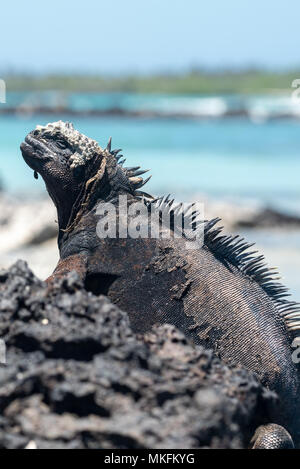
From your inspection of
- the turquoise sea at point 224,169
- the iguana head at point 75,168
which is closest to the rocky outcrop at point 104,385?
the iguana head at point 75,168

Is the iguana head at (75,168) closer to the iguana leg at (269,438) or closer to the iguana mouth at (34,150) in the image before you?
the iguana mouth at (34,150)

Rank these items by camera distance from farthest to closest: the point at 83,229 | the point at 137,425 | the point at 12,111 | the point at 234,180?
the point at 12,111 < the point at 234,180 < the point at 83,229 < the point at 137,425

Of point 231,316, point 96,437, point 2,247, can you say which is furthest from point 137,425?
point 2,247

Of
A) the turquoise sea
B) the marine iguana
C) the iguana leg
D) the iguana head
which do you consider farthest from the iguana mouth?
the turquoise sea

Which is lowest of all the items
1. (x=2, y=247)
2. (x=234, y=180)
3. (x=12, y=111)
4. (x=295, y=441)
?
(x=295, y=441)

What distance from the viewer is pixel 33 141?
15.7 feet

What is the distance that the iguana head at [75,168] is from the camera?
4742mm

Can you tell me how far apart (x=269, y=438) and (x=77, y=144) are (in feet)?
7.17

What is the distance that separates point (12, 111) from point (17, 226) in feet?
183

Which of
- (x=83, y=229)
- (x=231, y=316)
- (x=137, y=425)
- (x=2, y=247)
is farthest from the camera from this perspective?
(x=2, y=247)

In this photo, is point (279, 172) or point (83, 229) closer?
point (83, 229)

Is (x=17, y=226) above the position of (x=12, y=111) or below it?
below

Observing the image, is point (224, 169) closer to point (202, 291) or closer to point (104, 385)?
point (202, 291)

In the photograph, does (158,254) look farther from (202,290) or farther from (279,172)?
(279,172)
